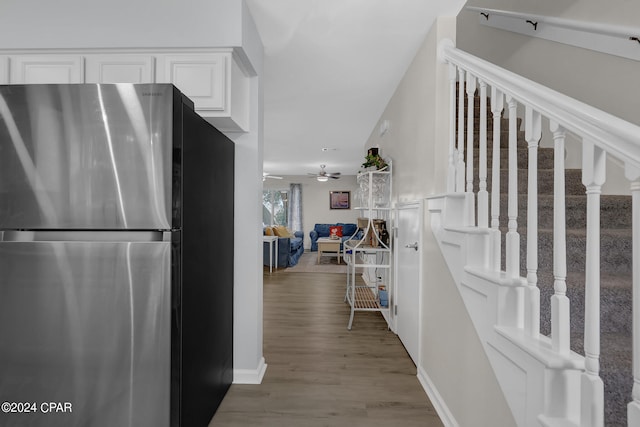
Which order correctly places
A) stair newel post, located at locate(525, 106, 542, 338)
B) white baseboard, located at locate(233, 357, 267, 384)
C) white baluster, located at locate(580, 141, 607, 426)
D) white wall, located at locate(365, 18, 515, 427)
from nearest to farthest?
1. white baluster, located at locate(580, 141, 607, 426)
2. stair newel post, located at locate(525, 106, 542, 338)
3. white wall, located at locate(365, 18, 515, 427)
4. white baseboard, located at locate(233, 357, 267, 384)

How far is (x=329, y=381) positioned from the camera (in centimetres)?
232

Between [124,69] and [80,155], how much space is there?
2.86 feet

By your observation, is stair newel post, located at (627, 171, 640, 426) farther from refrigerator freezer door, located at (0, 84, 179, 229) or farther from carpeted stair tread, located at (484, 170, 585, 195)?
refrigerator freezer door, located at (0, 84, 179, 229)

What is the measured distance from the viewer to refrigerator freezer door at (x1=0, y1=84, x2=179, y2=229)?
1.39m

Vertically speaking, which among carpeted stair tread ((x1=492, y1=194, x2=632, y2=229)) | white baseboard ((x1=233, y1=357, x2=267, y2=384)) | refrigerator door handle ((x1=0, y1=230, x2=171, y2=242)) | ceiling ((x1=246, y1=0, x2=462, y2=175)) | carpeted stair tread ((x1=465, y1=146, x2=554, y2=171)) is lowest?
white baseboard ((x1=233, y1=357, x2=267, y2=384))

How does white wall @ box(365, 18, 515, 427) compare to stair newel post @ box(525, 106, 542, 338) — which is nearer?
stair newel post @ box(525, 106, 542, 338)

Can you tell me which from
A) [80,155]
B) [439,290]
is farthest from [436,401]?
[80,155]

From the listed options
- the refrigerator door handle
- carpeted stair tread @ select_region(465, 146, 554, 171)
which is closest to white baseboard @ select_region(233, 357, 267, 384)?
the refrigerator door handle

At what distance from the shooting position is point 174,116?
1429 mm

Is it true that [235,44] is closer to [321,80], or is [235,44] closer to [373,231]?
[321,80]

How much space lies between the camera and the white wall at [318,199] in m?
11.0

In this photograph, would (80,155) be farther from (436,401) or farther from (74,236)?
(436,401)

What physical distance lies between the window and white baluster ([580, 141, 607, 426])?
1037 cm

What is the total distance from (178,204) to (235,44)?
42.9 inches
